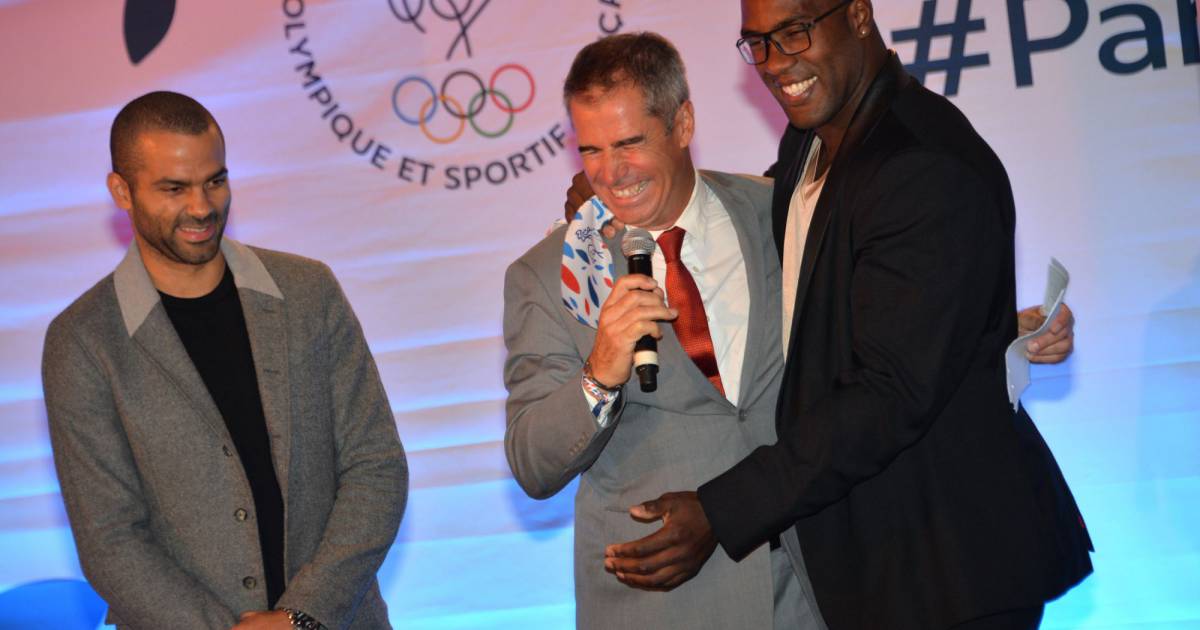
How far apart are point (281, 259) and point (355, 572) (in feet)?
2.47

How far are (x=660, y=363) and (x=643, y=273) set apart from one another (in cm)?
23

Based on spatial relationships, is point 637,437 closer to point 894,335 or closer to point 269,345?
point 894,335

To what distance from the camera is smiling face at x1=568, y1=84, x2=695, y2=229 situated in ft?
8.63

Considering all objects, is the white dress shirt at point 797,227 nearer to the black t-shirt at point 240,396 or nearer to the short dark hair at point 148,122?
the black t-shirt at point 240,396

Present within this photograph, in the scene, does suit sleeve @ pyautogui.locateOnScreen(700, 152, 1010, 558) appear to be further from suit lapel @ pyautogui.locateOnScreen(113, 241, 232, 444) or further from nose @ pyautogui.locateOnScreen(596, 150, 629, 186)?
suit lapel @ pyautogui.locateOnScreen(113, 241, 232, 444)

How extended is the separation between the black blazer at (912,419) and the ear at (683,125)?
1.82 ft

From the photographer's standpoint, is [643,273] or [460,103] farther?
[460,103]

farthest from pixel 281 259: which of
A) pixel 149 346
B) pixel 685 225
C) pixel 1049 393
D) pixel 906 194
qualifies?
pixel 1049 393

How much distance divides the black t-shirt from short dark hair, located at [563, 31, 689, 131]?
3.04 ft

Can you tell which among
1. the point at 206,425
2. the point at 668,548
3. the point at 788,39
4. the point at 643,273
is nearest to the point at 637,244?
the point at 643,273

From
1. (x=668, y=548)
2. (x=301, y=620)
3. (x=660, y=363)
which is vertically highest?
(x=660, y=363)

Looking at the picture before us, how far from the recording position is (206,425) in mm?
2633

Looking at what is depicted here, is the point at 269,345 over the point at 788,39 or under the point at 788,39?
under

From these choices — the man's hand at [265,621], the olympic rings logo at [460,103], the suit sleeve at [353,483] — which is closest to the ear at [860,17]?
the suit sleeve at [353,483]
